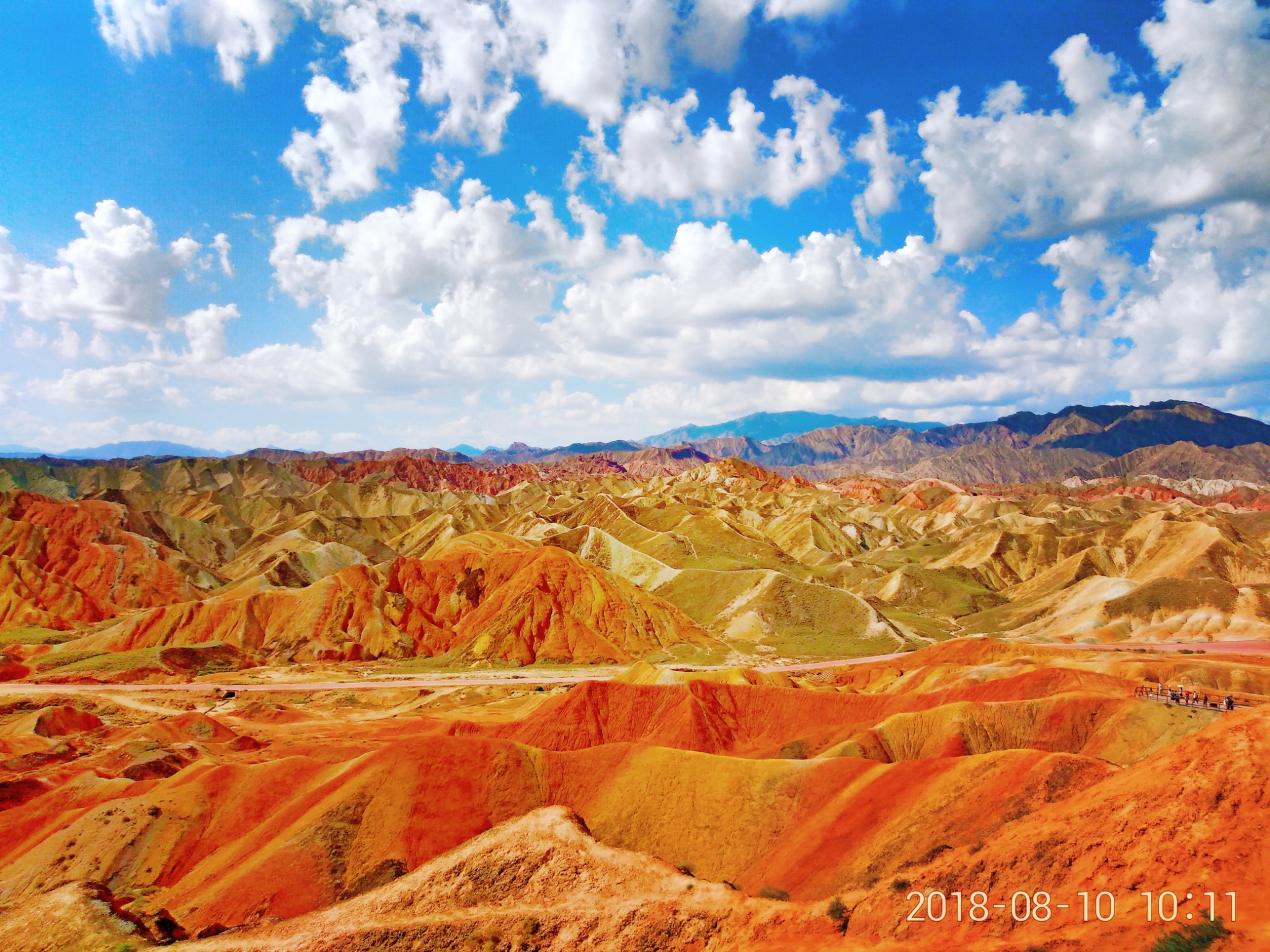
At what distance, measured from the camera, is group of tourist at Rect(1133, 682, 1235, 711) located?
39.7m

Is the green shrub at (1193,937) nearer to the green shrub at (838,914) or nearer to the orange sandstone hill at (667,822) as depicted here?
the orange sandstone hill at (667,822)

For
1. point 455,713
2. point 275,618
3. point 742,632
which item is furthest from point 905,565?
point 275,618

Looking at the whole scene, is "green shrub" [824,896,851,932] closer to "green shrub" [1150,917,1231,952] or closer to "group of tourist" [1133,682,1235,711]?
"green shrub" [1150,917,1231,952]

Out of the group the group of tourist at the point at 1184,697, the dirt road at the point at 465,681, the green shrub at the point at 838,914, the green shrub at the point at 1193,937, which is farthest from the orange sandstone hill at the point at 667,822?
the dirt road at the point at 465,681

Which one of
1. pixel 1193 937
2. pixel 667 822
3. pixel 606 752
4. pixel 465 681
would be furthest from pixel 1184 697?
pixel 465 681

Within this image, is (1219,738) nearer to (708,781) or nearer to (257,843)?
(708,781)

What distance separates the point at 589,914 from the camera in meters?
23.7

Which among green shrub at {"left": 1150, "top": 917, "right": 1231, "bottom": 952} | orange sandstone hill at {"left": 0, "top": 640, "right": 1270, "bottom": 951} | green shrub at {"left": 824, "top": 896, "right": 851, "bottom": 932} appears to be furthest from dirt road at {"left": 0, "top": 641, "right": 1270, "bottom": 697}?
green shrub at {"left": 1150, "top": 917, "right": 1231, "bottom": 952}

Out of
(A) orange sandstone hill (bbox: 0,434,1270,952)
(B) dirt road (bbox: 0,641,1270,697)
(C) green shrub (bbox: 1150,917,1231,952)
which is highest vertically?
(C) green shrub (bbox: 1150,917,1231,952)

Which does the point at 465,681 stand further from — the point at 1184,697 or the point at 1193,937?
the point at 1193,937

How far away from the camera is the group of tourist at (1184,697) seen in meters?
39.7

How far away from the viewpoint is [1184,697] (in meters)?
41.8

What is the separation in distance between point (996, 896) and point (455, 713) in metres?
48.4

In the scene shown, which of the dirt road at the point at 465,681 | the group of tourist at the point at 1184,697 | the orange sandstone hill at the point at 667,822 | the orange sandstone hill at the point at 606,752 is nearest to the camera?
the orange sandstone hill at the point at 667,822
